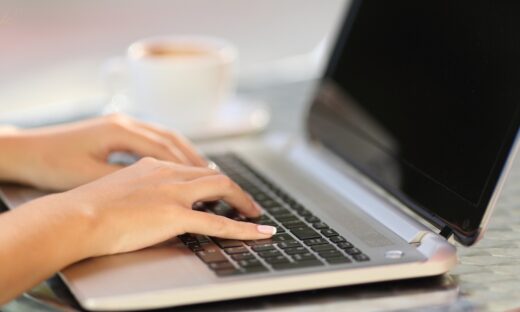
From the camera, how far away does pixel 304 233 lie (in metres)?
0.89

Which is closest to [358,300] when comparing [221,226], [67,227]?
[221,226]

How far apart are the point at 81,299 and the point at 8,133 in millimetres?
426

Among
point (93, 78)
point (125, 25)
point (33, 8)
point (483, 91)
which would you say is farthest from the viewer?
point (125, 25)

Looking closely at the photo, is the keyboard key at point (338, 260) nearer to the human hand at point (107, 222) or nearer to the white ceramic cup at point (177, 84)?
the human hand at point (107, 222)

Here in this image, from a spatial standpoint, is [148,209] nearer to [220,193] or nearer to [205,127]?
[220,193]

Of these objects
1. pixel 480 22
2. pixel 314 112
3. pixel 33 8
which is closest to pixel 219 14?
pixel 33 8

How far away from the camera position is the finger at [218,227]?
0.84 m

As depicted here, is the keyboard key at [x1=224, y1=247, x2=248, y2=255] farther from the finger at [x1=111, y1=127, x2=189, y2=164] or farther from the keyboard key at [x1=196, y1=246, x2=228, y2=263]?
the finger at [x1=111, y1=127, x2=189, y2=164]

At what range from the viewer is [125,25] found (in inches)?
138

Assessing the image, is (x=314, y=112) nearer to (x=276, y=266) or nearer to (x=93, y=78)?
(x=276, y=266)

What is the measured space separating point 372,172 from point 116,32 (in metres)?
2.55

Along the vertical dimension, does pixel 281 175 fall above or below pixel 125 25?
above

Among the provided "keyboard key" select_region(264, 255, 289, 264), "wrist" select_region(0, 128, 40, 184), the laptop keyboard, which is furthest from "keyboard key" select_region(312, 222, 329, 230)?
"wrist" select_region(0, 128, 40, 184)

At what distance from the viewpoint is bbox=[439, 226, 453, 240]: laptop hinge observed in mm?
892
